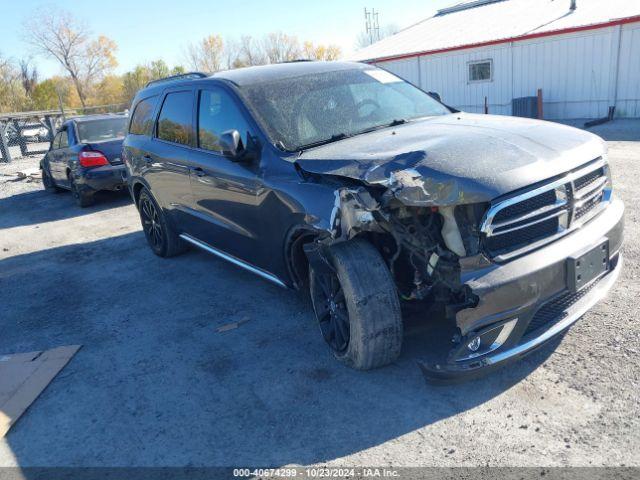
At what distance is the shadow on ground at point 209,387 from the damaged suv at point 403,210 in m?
0.28

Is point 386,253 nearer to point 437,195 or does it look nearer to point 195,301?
point 437,195

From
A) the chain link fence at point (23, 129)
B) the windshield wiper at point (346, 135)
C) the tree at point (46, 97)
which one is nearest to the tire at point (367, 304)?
the windshield wiper at point (346, 135)

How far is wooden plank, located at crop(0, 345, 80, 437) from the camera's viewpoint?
3508mm

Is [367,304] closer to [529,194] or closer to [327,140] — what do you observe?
[529,194]

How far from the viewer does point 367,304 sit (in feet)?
10.1

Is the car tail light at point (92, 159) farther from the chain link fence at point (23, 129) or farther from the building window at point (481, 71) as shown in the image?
the building window at point (481, 71)

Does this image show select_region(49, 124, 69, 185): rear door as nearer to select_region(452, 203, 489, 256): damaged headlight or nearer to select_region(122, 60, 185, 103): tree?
select_region(452, 203, 489, 256): damaged headlight

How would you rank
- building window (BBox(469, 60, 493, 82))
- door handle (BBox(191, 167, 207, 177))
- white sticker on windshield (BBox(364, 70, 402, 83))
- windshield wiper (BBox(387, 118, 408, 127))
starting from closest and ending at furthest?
1. windshield wiper (BBox(387, 118, 408, 127))
2. door handle (BBox(191, 167, 207, 177))
3. white sticker on windshield (BBox(364, 70, 402, 83))
4. building window (BBox(469, 60, 493, 82))

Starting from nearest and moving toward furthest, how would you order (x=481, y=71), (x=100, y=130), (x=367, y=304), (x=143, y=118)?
1. (x=367, y=304)
2. (x=143, y=118)
3. (x=100, y=130)
4. (x=481, y=71)

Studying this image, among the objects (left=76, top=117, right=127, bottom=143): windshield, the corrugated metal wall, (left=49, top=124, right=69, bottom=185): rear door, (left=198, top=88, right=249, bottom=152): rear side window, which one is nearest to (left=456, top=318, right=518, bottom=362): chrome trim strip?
(left=198, top=88, right=249, bottom=152): rear side window

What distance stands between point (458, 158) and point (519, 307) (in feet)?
2.83

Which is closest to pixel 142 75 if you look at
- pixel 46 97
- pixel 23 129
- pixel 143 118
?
pixel 46 97

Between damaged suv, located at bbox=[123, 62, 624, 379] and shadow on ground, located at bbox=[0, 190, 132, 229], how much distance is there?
634 centimetres

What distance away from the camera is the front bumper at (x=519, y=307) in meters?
2.71
